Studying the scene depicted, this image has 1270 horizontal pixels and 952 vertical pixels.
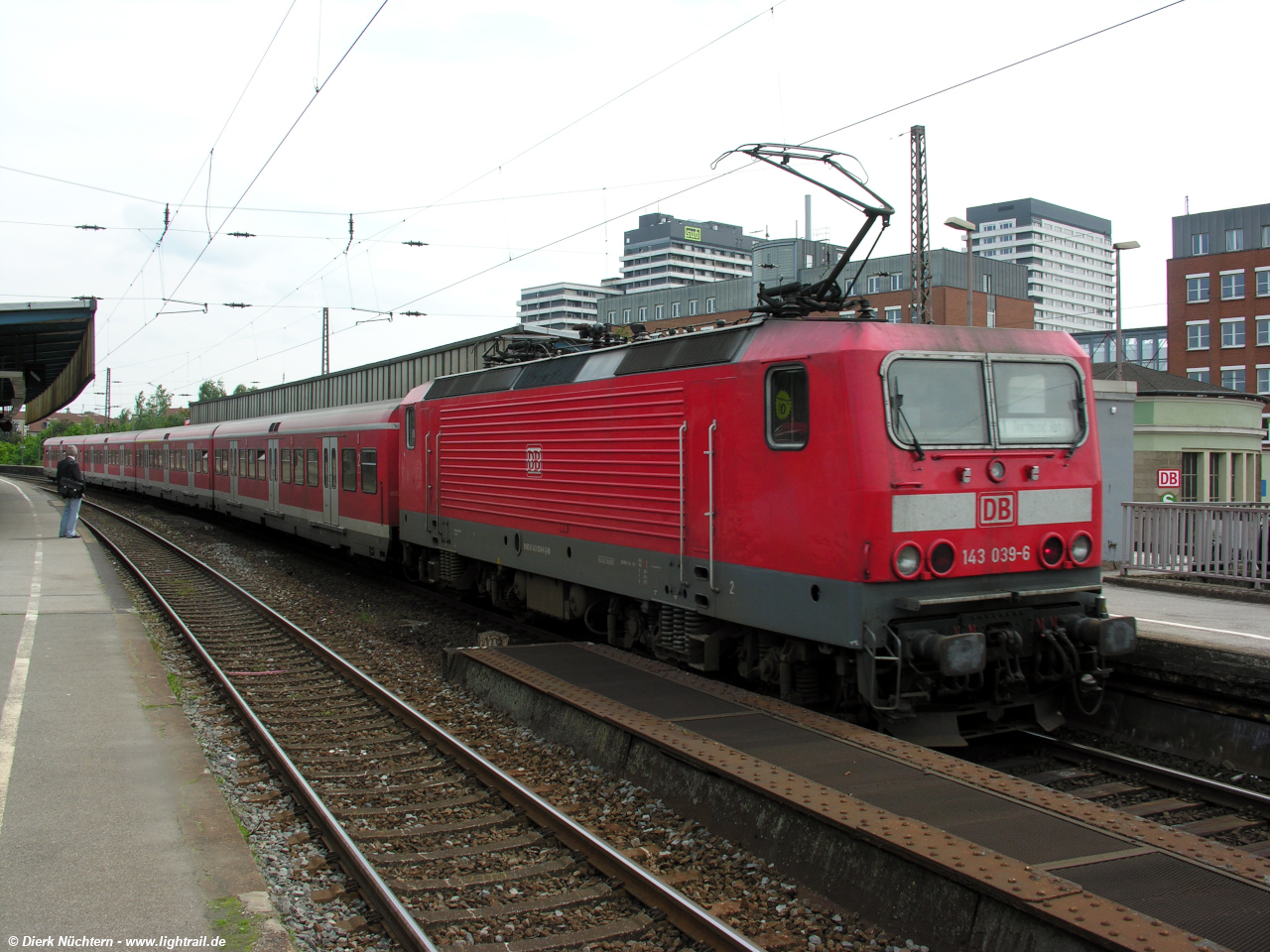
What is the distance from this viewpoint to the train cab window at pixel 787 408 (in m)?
6.86

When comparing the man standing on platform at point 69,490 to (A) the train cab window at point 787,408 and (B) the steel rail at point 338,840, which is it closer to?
(B) the steel rail at point 338,840

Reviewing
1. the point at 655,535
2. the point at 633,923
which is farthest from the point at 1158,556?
the point at 633,923

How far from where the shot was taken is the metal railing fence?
1227 centimetres

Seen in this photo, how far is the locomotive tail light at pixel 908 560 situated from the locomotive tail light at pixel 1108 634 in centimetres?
145

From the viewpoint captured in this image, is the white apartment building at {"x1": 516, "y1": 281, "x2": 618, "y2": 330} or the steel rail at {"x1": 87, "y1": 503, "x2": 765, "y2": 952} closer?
the steel rail at {"x1": 87, "y1": 503, "x2": 765, "y2": 952}

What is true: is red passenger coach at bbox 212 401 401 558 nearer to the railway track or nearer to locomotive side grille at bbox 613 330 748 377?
locomotive side grille at bbox 613 330 748 377

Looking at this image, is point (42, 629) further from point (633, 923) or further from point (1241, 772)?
point (1241, 772)

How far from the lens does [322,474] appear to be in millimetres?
19172

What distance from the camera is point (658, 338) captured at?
896 centimetres

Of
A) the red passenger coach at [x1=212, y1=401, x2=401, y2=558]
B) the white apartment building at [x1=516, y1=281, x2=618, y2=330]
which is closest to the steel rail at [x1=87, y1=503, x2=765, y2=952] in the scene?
the red passenger coach at [x1=212, y1=401, x2=401, y2=558]

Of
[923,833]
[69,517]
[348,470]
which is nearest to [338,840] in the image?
[923,833]

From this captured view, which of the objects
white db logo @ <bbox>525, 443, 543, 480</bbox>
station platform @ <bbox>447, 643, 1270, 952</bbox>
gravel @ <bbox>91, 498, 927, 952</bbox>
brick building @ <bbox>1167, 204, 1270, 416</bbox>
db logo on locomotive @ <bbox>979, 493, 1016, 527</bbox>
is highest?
brick building @ <bbox>1167, 204, 1270, 416</bbox>

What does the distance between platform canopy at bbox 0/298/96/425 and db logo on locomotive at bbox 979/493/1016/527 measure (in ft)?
65.1

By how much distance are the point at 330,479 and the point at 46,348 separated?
13.3 metres
